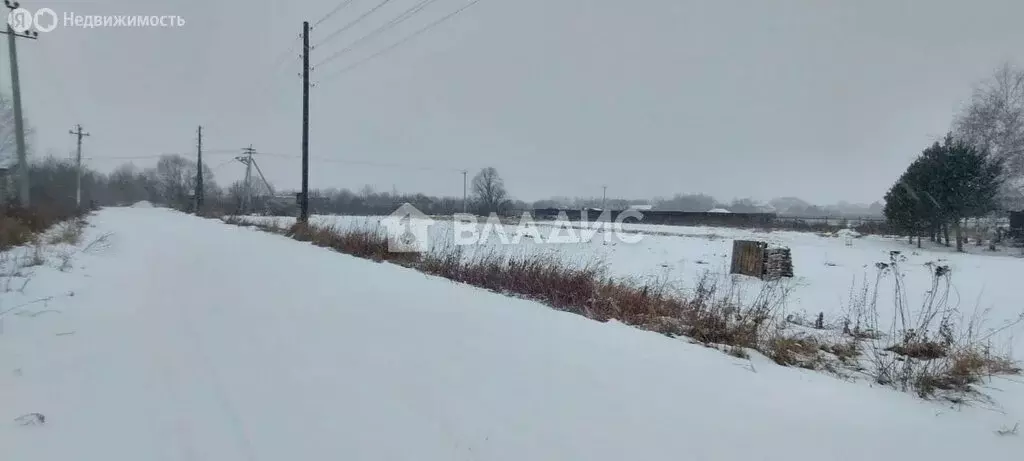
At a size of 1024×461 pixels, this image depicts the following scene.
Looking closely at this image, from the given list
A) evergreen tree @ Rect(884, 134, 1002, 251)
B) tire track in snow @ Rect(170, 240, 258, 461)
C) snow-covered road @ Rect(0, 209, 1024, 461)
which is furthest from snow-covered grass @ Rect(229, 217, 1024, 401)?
evergreen tree @ Rect(884, 134, 1002, 251)

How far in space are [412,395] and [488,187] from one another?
227 ft

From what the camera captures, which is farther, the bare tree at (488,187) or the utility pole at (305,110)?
the bare tree at (488,187)

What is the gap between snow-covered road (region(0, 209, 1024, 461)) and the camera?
2006mm

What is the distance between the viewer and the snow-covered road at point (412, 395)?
6.58 feet

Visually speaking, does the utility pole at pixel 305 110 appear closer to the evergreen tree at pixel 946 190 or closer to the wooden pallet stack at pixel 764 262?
the wooden pallet stack at pixel 764 262

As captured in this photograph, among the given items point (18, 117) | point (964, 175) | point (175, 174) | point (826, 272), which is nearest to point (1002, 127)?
point (964, 175)

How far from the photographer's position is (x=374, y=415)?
2225mm

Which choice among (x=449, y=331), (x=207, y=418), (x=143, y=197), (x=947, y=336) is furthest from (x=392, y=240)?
(x=143, y=197)

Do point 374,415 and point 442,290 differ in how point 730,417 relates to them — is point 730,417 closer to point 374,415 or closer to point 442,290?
point 374,415

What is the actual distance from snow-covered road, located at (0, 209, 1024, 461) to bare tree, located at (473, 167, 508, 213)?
63891mm

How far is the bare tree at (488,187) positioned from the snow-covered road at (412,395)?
6389 centimetres

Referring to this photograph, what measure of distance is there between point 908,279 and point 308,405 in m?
13.3

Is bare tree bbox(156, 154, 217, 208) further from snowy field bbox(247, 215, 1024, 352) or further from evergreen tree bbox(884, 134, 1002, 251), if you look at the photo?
evergreen tree bbox(884, 134, 1002, 251)

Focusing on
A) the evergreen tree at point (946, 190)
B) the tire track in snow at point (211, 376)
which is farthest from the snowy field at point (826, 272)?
the tire track in snow at point (211, 376)
